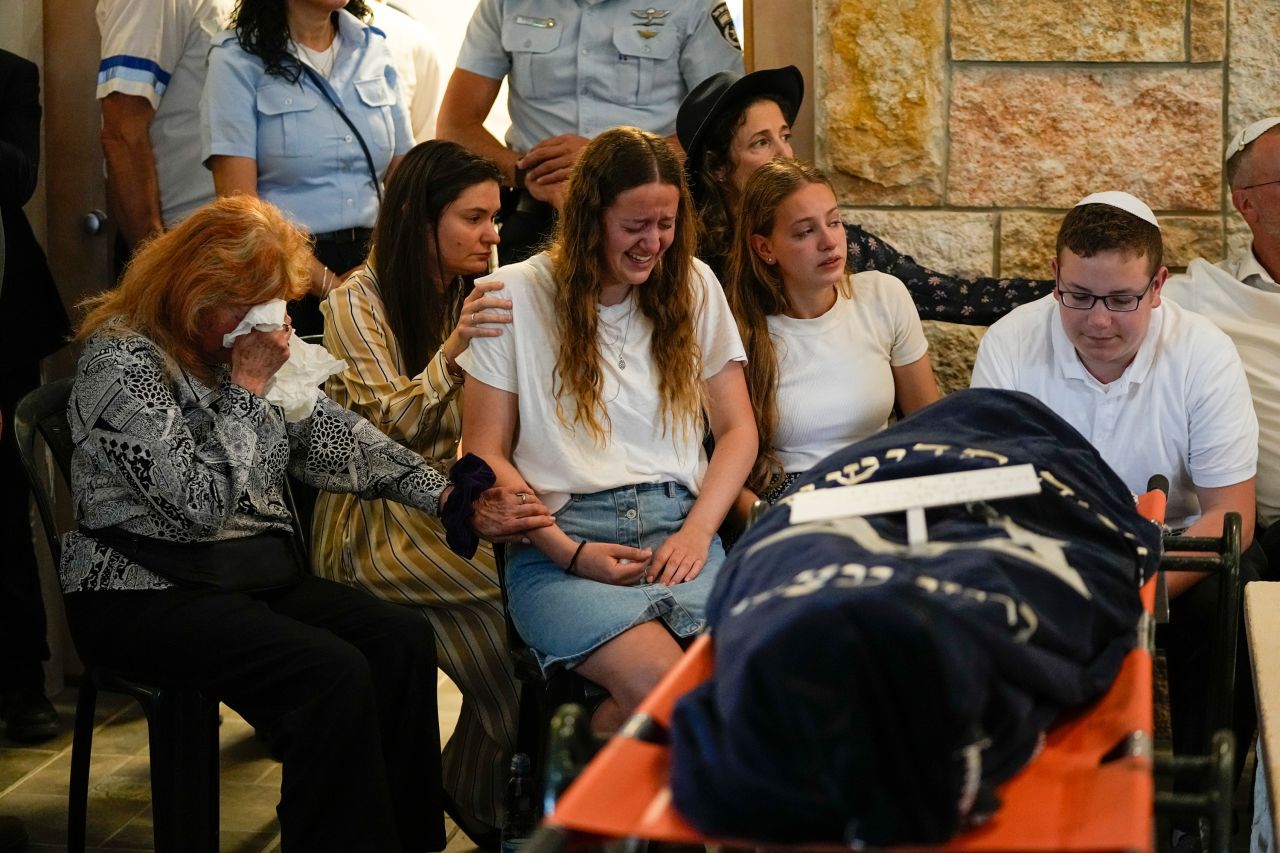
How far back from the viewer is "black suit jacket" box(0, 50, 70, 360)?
336cm

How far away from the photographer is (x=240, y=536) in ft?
8.38

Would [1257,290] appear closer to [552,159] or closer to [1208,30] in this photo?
[1208,30]

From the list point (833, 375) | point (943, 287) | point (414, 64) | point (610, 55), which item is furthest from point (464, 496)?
point (414, 64)

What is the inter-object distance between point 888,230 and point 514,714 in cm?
139

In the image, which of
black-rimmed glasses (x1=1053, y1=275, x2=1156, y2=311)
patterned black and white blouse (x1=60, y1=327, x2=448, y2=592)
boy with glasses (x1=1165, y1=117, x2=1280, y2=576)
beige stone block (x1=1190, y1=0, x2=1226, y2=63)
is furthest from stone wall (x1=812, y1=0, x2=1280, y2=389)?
patterned black and white blouse (x1=60, y1=327, x2=448, y2=592)

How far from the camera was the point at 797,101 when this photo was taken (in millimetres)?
3285

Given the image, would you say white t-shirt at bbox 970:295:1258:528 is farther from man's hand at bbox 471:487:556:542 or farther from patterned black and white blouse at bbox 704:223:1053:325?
man's hand at bbox 471:487:556:542

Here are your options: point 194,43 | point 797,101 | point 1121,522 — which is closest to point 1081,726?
point 1121,522

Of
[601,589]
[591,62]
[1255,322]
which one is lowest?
[601,589]

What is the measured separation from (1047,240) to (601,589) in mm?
1470

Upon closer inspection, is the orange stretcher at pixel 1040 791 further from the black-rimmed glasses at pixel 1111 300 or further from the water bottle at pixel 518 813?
the black-rimmed glasses at pixel 1111 300

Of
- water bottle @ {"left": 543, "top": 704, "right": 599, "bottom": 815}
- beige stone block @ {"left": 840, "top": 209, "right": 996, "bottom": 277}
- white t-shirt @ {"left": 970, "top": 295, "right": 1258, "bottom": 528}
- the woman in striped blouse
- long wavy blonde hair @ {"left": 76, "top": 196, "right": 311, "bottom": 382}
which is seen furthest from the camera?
beige stone block @ {"left": 840, "top": 209, "right": 996, "bottom": 277}

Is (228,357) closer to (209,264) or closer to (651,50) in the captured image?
(209,264)

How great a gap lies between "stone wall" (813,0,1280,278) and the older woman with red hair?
1.33 m
